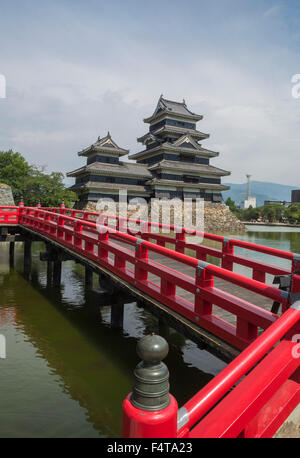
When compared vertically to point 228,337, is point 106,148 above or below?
above

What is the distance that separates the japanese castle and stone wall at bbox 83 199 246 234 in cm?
152

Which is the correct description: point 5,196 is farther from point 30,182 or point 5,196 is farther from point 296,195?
point 296,195

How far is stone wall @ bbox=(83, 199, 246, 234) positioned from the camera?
1598 inches

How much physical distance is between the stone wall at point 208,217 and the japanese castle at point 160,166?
5.00 ft

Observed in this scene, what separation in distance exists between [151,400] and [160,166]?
38.1 metres

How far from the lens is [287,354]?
271cm

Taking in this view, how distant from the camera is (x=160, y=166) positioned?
39.0 meters

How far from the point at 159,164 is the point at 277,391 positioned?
3775 centimetres

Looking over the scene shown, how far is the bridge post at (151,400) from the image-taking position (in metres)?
1.92

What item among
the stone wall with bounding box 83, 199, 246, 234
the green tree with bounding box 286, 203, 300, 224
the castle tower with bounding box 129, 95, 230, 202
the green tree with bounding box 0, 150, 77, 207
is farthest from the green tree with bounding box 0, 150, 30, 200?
the green tree with bounding box 286, 203, 300, 224

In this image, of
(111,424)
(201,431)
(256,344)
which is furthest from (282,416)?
(111,424)

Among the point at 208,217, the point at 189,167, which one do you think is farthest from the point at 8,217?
the point at 208,217

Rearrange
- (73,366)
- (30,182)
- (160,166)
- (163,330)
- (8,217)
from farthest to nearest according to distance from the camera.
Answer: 1. (160,166)
2. (30,182)
3. (8,217)
4. (163,330)
5. (73,366)

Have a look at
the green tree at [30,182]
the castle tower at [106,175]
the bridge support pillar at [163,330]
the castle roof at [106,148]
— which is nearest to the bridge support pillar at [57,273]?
the bridge support pillar at [163,330]
